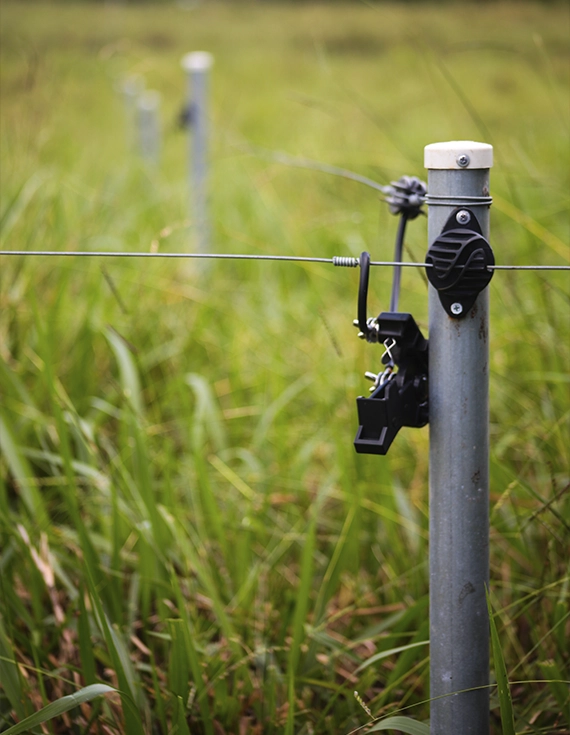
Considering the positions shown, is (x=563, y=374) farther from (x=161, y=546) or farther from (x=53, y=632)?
(x=53, y=632)

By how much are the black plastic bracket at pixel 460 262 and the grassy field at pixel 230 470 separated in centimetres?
26

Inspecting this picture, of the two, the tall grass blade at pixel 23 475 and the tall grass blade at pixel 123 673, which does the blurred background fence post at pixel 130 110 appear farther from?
the tall grass blade at pixel 123 673

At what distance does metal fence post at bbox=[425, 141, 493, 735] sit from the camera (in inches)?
20.8

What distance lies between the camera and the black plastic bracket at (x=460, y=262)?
51 cm

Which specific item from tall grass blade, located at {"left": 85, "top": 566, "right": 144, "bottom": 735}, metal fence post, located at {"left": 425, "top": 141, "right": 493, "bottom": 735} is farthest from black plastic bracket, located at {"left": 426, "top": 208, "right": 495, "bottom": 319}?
tall grass blade, located at {"left": 85, "top": 566, "right": 144, "bottom": 735}

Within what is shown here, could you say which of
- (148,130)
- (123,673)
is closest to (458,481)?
(123,673)

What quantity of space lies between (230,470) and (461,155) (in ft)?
2.47

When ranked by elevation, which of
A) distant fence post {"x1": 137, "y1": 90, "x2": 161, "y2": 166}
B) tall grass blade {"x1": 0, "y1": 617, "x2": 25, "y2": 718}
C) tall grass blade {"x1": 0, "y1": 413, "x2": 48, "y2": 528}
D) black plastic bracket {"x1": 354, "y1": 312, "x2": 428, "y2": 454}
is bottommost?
tall grass blade {"x1": 0, "y1": 617, "x2": 25, "y2": 718}

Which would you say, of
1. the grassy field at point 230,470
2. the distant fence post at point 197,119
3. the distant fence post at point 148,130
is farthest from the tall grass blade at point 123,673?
the distant fence post at point 148,130

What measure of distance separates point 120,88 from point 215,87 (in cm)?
197

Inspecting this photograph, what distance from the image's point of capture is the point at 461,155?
0.51 metres

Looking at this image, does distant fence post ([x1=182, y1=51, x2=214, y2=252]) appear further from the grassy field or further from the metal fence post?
the metal fence post

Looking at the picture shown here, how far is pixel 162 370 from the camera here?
1535 millimetres

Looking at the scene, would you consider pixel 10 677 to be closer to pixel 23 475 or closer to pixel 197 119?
pixel 23 475
